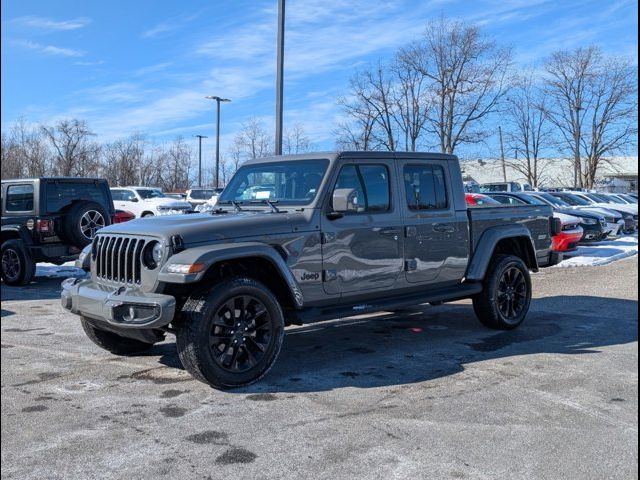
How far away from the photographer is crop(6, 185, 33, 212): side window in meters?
11.0

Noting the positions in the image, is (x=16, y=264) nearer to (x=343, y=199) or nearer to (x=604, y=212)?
(x=343, y=199)

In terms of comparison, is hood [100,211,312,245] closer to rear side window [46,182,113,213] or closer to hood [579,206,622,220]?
rear side window [46,182,113,213]

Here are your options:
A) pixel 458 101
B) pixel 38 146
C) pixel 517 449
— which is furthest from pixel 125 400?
pixel 38 146

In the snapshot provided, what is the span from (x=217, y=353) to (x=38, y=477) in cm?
177

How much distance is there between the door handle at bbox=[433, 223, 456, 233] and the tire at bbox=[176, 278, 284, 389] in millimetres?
2093

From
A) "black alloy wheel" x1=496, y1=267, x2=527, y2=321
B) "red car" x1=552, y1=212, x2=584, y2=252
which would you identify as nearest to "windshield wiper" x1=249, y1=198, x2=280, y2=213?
"black alloy wheel" x1=496, y1=267, x2=527, y2=321

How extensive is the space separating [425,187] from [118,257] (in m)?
3.15

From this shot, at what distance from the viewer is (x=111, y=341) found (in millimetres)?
5957

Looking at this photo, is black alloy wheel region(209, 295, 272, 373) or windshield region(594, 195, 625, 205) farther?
windshield region(594, 195, 625, 205)

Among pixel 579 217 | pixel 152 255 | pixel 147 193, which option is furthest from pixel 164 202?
pixel 152 255

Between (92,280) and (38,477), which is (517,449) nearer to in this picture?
(38,477)

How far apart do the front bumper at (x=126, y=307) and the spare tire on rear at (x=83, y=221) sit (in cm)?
576

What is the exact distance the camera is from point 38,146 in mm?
36219

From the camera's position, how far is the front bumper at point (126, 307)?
4719mm
